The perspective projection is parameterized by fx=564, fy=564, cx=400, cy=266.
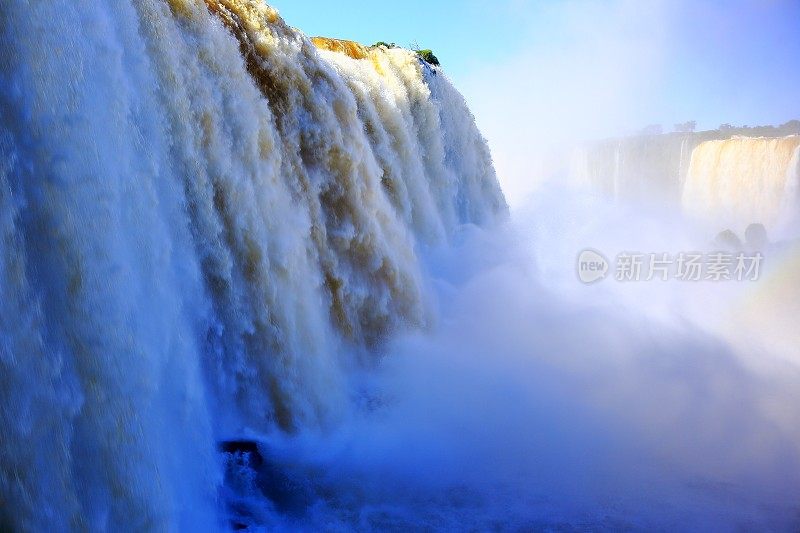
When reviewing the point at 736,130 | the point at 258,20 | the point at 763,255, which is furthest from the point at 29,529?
the point at 736,130

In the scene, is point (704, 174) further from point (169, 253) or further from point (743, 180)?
point (169, 253)

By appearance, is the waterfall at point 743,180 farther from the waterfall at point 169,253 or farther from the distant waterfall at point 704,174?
the waterfall at point 169,253

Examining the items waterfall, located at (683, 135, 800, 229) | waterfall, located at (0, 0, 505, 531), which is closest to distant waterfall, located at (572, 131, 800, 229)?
waterfall, located at (683, 135, 800, 229)

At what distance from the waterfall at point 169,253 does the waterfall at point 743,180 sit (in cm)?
1861

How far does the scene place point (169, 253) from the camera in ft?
13.0

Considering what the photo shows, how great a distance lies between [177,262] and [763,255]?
1213cm

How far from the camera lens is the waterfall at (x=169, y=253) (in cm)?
282

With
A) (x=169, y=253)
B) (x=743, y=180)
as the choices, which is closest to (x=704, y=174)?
(x=743, y=180)

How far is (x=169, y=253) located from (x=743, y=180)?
23546 mm

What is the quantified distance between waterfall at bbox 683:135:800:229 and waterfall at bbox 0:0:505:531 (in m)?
18.6

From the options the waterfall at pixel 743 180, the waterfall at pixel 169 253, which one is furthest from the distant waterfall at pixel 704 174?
the waterfall at pixel 169 253

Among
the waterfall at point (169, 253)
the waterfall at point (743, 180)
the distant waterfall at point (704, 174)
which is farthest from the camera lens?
the distant waterfall at point (704, 174)

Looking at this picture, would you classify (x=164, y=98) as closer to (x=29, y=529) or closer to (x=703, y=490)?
(x=29, y=529)

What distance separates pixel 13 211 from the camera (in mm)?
2779
